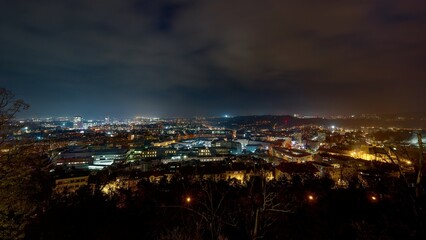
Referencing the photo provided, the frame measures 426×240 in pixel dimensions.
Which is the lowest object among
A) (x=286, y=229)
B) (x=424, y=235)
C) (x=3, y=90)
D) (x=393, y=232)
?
(x=286, y=229)

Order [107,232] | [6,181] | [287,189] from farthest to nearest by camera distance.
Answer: [287,189] < [107,232] < [6,181]

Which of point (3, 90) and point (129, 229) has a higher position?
point (3, 90)

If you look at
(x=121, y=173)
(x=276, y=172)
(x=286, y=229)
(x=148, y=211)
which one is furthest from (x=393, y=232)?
(x=121, y=173)

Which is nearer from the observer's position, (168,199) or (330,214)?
(330,214)

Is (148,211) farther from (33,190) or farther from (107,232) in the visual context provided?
(33,190)

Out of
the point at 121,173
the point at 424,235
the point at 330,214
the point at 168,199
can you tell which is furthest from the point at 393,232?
the point at 121,173

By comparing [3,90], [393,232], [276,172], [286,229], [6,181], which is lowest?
[276,172]

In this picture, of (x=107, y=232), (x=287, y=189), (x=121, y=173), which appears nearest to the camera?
(x=107, y=232)

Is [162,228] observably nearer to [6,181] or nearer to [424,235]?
[6,181]

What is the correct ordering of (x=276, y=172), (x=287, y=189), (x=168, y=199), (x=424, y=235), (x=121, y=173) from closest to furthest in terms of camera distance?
1. (x=424, y=235)
2. (x=168, y=199)
3. (x=287, y=189)
4. (x=121, y=173)
5. (x=276, y=172)
